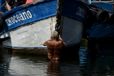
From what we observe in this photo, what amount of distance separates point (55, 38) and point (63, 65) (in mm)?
865

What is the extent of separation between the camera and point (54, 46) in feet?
43.7

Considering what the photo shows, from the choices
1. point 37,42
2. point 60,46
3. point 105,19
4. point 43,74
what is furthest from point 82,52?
point 43,74

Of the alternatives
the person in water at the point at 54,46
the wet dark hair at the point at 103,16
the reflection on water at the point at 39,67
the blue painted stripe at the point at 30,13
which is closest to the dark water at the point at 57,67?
the reflection on water at the point at 39,67

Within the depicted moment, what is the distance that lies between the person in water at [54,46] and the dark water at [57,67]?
0.22 m

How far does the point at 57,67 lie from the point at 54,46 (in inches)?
29.7

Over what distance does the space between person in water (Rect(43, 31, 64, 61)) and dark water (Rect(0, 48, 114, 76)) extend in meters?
0.22

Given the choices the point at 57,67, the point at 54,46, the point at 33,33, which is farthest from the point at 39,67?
the point at 33,33

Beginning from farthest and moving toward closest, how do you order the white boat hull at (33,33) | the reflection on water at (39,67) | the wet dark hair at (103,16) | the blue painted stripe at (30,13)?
the wet dark hair at (103,16) < the white boat hull at (33,33) < the blue painted stripe at (30,13) < the reflection on water at (39,67)

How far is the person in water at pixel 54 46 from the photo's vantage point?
1330 centimetres

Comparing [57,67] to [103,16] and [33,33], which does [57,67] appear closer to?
[33,33]

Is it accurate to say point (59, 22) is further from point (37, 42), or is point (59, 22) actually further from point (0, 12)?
point (0, 12)

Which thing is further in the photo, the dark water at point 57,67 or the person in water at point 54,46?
the person in water at point 54,46

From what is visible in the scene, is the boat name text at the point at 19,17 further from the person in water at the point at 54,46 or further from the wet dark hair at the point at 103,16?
the wet dark hair at the point at 103,16

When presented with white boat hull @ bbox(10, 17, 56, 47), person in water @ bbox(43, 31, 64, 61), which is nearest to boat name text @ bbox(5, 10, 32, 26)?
white boat hull @ bbox(10, 17, 56, 47)
